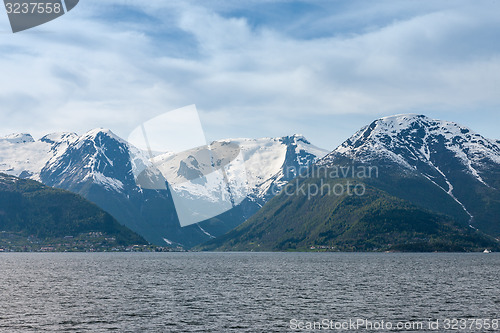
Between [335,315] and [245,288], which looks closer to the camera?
[335,315]

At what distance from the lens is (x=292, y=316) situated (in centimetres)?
8794

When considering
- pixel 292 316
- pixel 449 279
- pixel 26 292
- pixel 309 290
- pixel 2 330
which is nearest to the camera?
pixel 2 330

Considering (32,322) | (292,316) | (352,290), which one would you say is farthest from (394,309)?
(32,322)

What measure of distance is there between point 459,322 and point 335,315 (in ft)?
64.1

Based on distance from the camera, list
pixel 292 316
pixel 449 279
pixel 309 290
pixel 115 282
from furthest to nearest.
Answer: pixel 449 279 < pixel 115 282 < pixel 309 290 < pixel 292 316

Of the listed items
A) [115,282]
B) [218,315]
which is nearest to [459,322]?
[218,315]

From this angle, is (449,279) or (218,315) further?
(449,279)

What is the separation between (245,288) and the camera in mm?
131750

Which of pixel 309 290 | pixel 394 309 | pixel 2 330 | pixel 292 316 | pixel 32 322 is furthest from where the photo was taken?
pixel 309 290

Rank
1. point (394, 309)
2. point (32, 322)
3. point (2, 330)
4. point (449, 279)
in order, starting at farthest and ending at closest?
point (449, 279) → point (394, 309) → point (32, 322) → point (2, 330)

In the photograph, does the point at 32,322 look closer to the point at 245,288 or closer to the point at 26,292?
the point at 26,292

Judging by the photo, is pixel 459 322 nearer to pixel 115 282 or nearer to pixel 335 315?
pixel 335 315

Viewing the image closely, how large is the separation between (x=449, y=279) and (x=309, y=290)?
58349 millimetres

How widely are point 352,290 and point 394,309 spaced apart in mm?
31725
